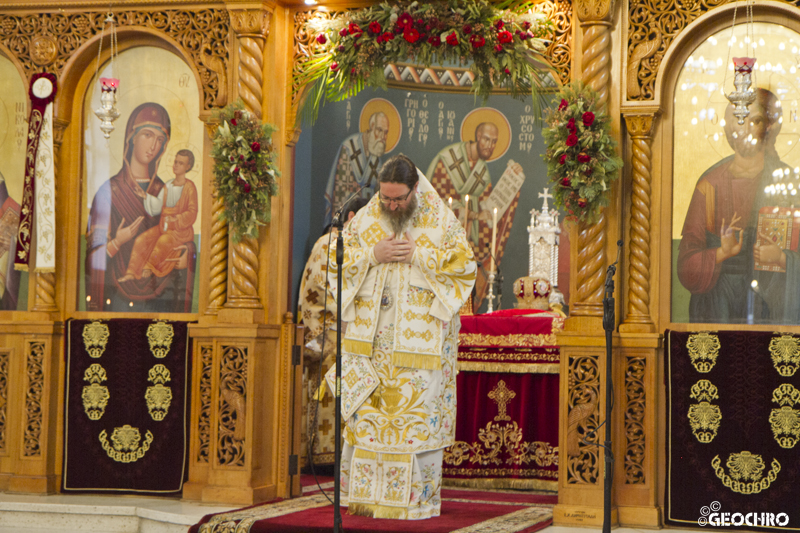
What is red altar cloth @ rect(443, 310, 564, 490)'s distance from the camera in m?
7.79

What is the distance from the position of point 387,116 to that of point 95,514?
5.30 m

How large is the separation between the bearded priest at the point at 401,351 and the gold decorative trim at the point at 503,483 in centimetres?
154

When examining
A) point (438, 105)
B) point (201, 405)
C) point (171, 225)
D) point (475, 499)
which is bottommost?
point (475, 499)

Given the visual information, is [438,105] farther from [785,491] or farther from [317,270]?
[785,491]

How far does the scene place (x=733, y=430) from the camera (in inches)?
254

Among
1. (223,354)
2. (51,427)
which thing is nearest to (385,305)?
(223,354)

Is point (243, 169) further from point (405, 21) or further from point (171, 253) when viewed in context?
point (405, 21)

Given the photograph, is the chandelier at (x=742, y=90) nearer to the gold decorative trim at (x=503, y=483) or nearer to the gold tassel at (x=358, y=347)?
the gold tassel at (x=358, y=347)

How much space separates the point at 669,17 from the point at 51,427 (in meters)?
5.43

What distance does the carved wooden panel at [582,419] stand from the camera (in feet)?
21.4

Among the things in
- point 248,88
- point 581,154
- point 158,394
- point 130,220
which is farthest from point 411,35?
point 158,394

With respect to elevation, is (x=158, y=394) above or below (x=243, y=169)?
below

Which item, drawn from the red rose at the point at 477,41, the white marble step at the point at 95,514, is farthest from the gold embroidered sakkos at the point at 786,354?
the white marble step at the point at 95,514

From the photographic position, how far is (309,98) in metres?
7.57
